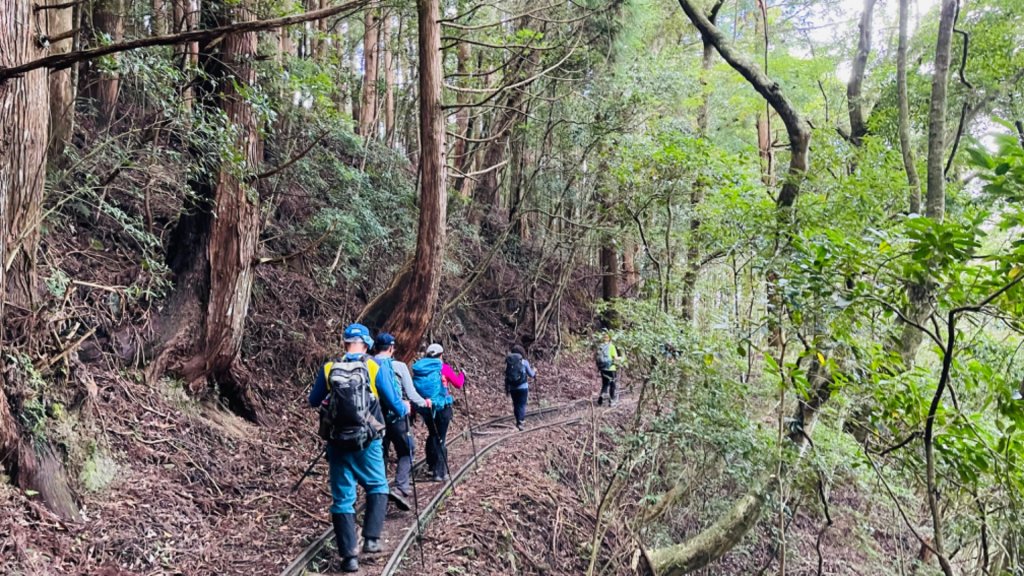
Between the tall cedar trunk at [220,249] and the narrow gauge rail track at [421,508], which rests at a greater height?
the tall cedar trunk at [220,249]

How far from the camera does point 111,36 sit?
26.0 feet

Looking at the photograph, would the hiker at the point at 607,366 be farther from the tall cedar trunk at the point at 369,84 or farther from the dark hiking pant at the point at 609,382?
the tall cedar trunk at the point at 369,84

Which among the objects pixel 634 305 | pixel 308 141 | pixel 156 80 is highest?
pixel 308 141

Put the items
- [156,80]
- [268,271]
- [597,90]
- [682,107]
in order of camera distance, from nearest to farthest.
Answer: [156,80]
[268,271]
[597,90]
[682,107]

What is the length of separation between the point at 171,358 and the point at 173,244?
5.28 feet

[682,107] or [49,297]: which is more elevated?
[682,107]

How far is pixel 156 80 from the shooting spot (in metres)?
5.69

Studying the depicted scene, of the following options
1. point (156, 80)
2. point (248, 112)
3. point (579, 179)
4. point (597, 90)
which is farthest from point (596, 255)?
point (156, 80)

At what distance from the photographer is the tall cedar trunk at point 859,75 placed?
32.6ft

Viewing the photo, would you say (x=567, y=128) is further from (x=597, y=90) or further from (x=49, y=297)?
(x=49, y=297)

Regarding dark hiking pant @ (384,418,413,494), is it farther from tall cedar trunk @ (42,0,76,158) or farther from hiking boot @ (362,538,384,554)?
tall cedar trunk @ (42,0,76,158)

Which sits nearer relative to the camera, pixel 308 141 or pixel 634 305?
pixel 634 305

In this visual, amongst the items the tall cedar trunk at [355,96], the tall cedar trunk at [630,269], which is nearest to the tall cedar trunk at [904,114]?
the tall cedar trunk at [630,269]

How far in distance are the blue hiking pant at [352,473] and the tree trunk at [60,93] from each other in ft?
14.3
